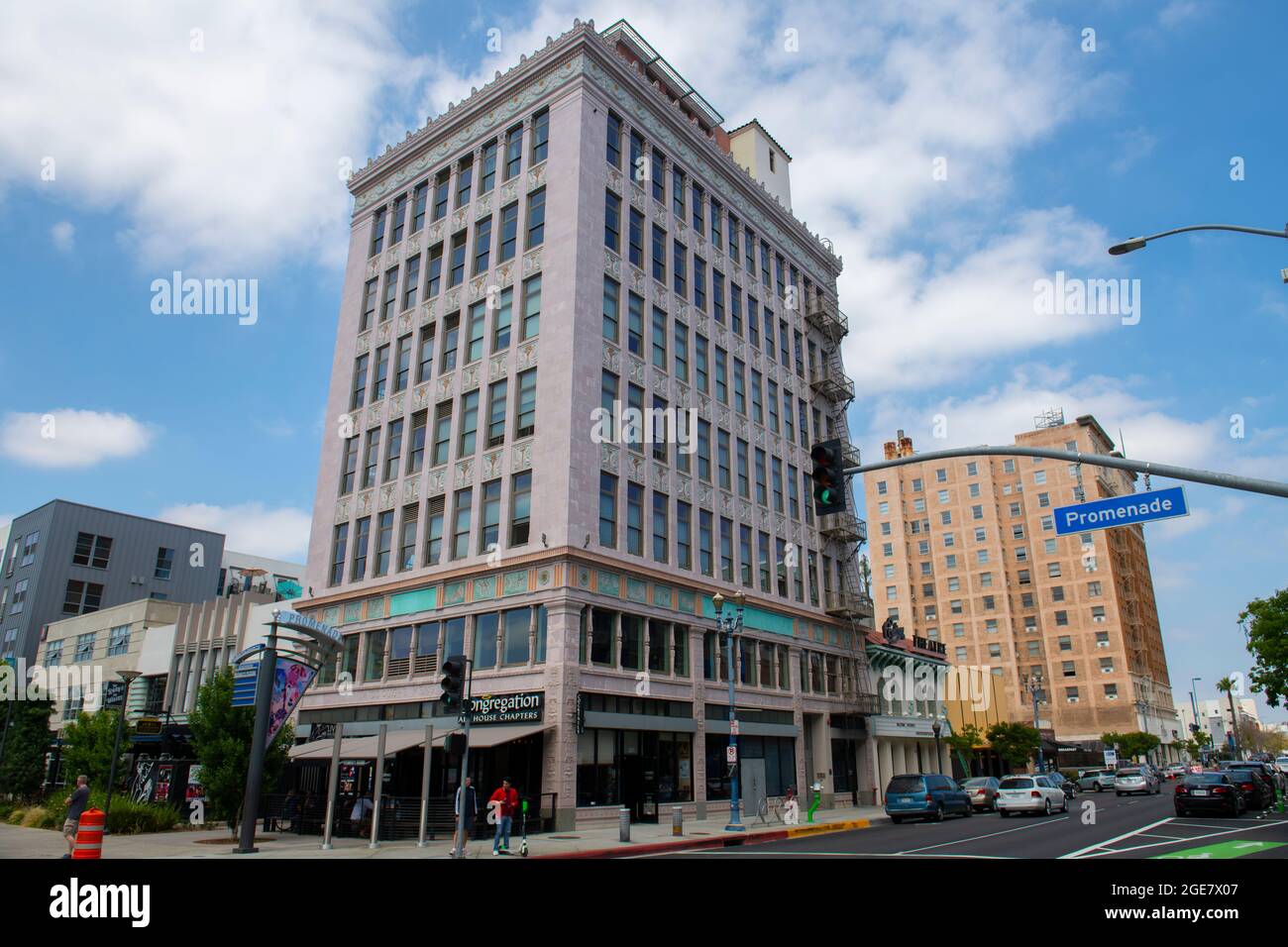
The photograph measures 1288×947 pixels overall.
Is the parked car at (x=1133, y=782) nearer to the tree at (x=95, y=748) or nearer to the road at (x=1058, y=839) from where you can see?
the road at (x=1058, y=839)

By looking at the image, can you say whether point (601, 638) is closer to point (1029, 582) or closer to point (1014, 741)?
point (1014, 741)

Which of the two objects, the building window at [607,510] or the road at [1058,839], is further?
the building window at [607,510]

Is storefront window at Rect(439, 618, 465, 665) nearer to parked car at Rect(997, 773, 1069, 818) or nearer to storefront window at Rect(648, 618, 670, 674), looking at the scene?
storefront window at Rect(648, 618, 670, 674)

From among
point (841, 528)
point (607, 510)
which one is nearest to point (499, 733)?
point (607, 510)

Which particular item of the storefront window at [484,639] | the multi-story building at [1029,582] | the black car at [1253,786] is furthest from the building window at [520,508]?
the multi-story building at [1029,582]

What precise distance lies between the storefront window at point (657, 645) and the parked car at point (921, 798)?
968 cm

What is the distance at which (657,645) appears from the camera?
106ft

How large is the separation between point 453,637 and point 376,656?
4.83 meters

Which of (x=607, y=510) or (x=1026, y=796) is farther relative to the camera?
(x=607, y=510)

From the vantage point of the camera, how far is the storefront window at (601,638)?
29.3m

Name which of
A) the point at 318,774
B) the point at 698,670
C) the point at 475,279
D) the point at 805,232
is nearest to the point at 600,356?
the point at 475,279

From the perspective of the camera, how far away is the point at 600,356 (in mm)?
32969
